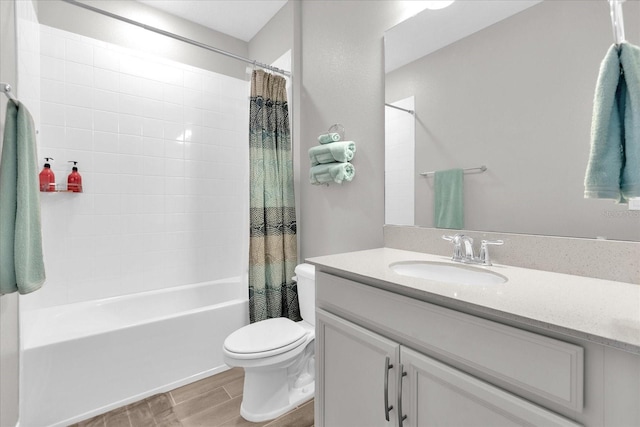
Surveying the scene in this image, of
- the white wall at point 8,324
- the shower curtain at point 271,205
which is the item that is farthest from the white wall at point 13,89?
the shower curtain at point 271,205

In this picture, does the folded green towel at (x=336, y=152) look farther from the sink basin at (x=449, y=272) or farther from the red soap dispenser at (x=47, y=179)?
the red soap dispenser at (x=47, y=179)

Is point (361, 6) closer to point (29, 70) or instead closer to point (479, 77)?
point (479, 77)

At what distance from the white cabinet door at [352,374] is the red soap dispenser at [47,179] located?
6.41 ft

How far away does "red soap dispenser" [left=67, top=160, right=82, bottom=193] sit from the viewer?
201 centimetres

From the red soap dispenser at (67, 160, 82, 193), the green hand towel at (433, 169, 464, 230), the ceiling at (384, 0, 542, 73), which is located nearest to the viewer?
the ceiling at (384, 0, 542, 73)

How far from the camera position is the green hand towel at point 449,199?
4.33ft

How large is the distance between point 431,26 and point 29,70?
2.25m

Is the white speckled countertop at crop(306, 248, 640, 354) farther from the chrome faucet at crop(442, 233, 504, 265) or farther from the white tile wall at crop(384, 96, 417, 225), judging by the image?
the white tile wall at crop(384, 96, 417, 225)

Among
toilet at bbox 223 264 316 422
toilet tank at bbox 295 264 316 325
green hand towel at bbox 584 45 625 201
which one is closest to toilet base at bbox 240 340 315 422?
toilet at bbox 223 264 316 422

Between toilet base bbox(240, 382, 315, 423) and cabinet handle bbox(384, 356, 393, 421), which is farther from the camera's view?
toilet base bbox(240, 382, 315, 423)

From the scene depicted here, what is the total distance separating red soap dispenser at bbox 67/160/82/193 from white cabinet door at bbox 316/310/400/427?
1931 mm

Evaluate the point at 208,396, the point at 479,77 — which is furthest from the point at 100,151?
the point at 479,77

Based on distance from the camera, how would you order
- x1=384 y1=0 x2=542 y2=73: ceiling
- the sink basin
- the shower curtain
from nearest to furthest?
the sink basin, x1=384 y1=0 x2=542 y2=73: ceiling, the shower curtain

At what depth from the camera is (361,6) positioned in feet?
5.75
